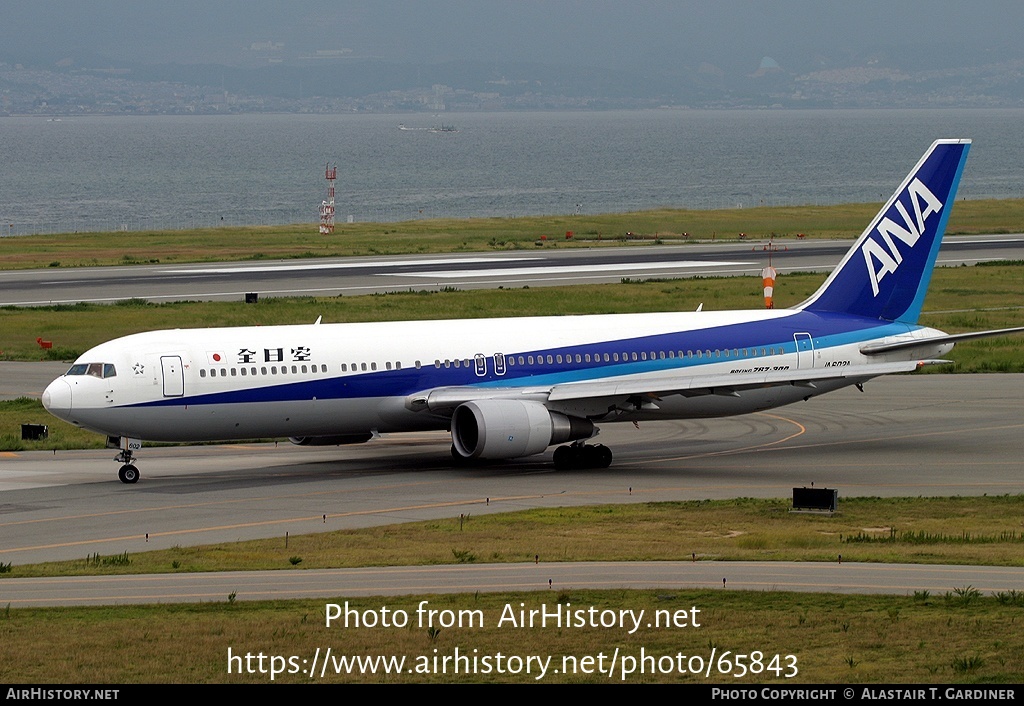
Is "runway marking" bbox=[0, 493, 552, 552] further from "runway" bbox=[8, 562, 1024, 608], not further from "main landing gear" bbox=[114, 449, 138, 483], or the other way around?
"main landing gear" bbox=[114, 449, 138, 483]

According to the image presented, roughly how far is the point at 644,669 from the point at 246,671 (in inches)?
Result: 256

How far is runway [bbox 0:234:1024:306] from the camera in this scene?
99.6 metres

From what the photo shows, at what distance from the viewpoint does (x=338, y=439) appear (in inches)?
2047

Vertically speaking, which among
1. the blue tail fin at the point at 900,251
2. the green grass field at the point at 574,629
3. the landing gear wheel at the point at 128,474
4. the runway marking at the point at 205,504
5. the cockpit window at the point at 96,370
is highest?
the blue tail fin at the point at 900,251

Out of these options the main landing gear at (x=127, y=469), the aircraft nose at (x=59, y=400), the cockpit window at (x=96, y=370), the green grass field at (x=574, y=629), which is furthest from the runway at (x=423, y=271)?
the green grass field at (x=574, y=629)

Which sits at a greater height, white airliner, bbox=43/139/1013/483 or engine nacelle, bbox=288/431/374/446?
white airliner, bbox=43/139/1013/483

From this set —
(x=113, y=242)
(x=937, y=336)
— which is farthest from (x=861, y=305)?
(x=113, y=242)

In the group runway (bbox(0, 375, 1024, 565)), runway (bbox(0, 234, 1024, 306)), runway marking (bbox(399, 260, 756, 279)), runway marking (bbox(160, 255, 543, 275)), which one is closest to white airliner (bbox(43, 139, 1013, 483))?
runway (bbox(0, 375, 1024, 565))

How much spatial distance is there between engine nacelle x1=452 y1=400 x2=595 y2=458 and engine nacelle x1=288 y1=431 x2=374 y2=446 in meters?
3.60

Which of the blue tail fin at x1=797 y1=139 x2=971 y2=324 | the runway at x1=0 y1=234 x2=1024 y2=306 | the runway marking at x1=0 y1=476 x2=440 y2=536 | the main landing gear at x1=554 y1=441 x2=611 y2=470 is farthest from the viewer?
the runway at x1=0 y1=234 x2=1024 y2=306

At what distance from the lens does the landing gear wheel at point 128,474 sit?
47.5 metres

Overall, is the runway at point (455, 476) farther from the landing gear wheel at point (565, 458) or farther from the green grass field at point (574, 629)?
the green grass field at point (574, 629)

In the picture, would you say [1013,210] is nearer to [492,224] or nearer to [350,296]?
[492,224]

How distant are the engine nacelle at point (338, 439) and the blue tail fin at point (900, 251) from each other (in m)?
17.4
